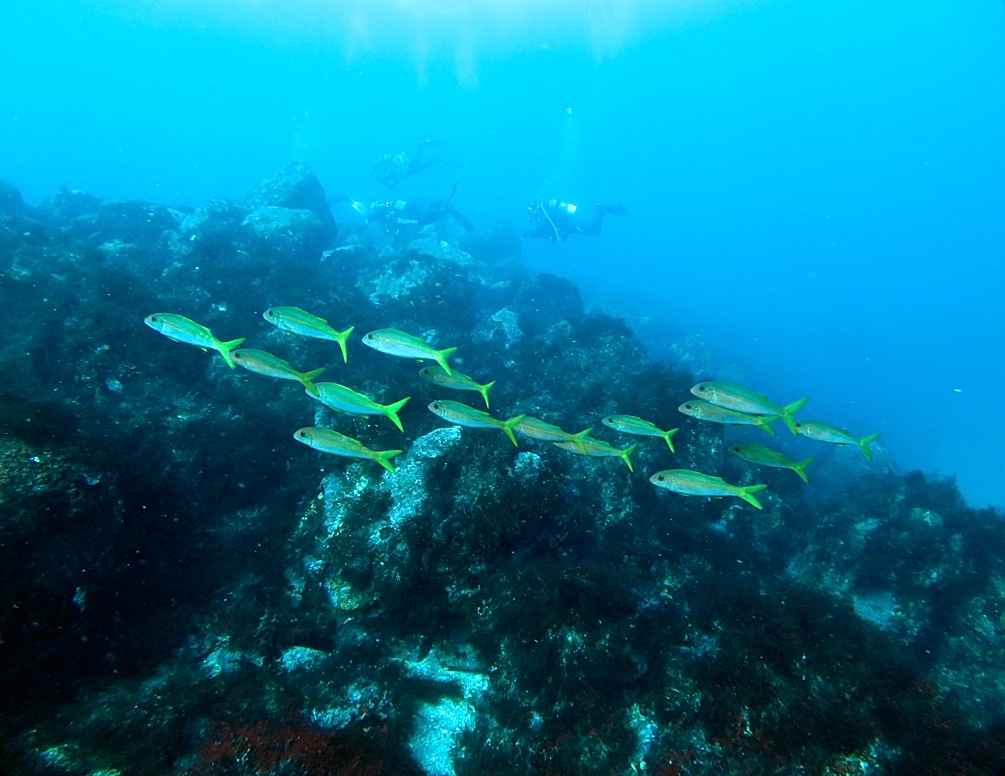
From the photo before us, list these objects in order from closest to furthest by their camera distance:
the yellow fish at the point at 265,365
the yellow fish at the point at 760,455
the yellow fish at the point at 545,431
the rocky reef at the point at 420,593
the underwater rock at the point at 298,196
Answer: the rocky reef at the point at 420,593, the yellow fish at the point at 265,365, the yellow fish at the point at 545,431, the yellow fish at the point at 760,455, the underwater rock at the point at 298,196

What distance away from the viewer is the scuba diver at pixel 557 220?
25844 millimetres

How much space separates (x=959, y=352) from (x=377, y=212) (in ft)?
426

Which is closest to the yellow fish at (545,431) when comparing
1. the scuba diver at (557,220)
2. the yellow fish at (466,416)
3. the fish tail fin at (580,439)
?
the fish tail fin at (580,439)

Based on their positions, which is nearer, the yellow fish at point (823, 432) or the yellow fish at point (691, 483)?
the yellow fish at point (691, 483)

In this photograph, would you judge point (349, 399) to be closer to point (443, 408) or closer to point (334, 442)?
point (334, 442)

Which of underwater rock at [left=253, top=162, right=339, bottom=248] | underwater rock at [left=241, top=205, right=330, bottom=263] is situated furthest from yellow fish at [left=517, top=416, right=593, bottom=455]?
underwater rock at [left=253, top=162, right=339, bottom=248]

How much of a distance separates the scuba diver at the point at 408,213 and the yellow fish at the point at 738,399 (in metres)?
25.7

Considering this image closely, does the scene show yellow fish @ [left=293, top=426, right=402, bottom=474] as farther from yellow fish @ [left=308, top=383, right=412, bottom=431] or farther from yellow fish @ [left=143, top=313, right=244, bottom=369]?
yellow fish @ [left=143, top=313, right=244, bottom=369]

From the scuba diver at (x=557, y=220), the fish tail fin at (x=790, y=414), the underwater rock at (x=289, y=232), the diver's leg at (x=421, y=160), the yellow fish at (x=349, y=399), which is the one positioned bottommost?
the underwater rock at (x=289, y=232)

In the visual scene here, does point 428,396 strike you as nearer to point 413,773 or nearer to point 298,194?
point 413,773

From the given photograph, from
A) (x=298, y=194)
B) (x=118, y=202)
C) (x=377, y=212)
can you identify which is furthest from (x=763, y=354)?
(x=118, y=202)

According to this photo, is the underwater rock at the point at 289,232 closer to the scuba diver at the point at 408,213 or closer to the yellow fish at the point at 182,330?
the scuba diver at the point at 408,213

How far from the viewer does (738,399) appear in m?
5.82

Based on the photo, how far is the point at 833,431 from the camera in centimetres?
618
